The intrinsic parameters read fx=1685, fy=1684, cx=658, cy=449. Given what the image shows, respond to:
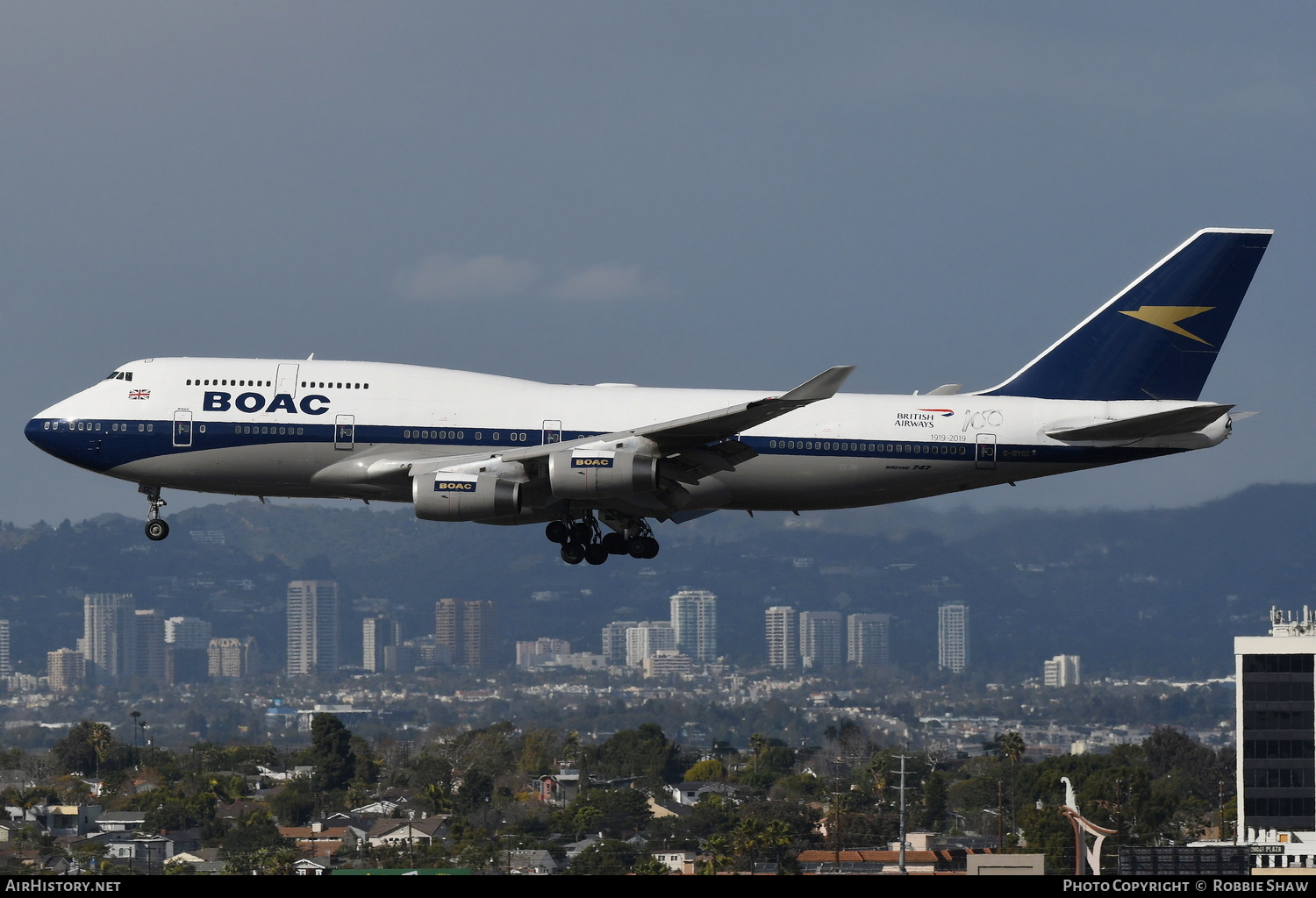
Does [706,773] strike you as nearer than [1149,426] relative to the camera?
No

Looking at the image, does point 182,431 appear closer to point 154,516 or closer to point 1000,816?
point 154,516

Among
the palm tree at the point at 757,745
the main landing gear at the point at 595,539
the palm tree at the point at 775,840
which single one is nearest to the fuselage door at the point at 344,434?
the main landing gear at the point at 595,539

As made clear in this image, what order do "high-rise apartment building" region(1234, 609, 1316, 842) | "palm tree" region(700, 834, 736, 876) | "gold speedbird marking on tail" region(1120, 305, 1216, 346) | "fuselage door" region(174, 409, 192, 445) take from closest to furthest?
"fuselage door" region(174, 409, 192, 445), "gold speedbird marking on tail" region(1120, 305, 1216, 346), "high-rise apartment building" region(1234, 609, 1316, 842), "palm tree" region(700, 834, 736, 876)

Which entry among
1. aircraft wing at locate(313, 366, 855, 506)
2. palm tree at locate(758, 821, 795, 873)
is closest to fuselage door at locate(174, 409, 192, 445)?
aircraft wing at locate(313, 366, 855, 506)

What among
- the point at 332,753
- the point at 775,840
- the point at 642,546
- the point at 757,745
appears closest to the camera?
the point at 642,546

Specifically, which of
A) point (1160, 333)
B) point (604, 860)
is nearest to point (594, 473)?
point (1160, 333)

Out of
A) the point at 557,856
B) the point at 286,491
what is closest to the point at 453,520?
the point at 286,491

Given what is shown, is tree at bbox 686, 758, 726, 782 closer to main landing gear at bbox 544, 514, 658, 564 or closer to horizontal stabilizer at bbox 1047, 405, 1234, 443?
main landing gear at bbox 544, 514, 658, 564

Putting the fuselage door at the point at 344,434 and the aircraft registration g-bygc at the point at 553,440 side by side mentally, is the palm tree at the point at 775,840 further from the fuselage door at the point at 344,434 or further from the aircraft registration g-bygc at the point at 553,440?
the fuselage door at the point at 344,434
